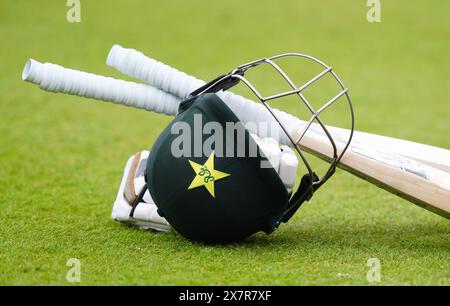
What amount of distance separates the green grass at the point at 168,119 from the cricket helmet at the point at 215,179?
0.43 ft

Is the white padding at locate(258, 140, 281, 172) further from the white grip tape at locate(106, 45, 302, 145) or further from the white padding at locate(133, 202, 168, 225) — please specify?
the white padding at locate(133, 202, 168, 225)

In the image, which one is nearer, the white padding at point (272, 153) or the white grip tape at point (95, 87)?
the white padding at point (272, 153)

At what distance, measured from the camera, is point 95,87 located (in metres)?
3.22

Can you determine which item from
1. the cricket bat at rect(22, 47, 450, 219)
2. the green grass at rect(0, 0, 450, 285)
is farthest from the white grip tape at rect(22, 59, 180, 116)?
the green grass at rect(0, 0, 450, 285)

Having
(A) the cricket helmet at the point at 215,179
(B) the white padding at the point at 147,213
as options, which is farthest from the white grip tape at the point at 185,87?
(B) the white padding at the point at 147,213

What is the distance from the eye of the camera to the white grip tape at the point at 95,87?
10.3 ft

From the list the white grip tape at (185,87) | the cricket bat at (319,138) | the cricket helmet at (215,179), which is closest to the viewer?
the cricket helmet at (215,179)

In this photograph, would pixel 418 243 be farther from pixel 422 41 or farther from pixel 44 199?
pixel 422 41

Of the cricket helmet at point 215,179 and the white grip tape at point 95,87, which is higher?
the white grip tape at point 95,87

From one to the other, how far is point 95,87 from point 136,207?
1.78 feet

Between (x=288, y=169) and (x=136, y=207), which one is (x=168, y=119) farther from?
(x=288, y=169)

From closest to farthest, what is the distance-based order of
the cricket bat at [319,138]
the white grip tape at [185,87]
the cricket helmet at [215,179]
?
the cricket helmet at [215,179] < the cricket bat at [319,138] < the white grip tape at [185,87]

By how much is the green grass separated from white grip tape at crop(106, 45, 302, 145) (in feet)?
1.51

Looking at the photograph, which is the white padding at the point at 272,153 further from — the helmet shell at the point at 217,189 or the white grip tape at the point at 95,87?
the white grip tape at the point at 95,87
